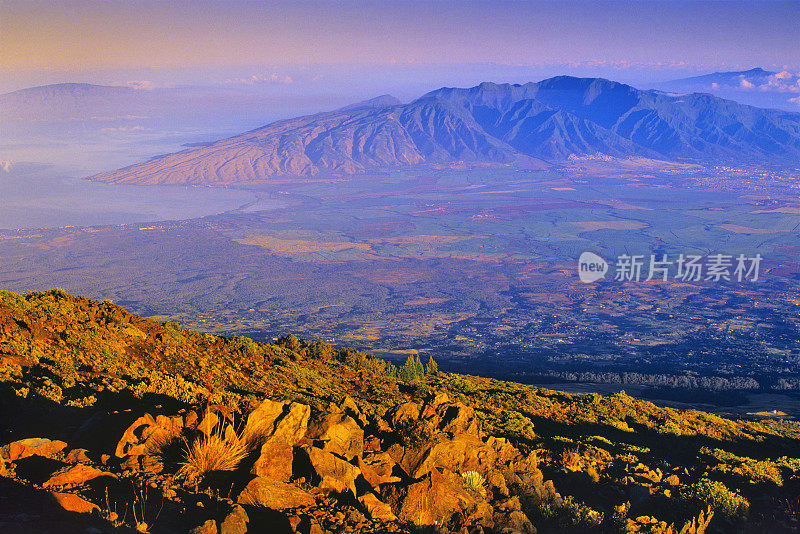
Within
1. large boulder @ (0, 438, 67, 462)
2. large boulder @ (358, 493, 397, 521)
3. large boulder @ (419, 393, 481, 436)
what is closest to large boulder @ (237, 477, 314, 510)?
large boulder @ (358, 493, 397, 521)

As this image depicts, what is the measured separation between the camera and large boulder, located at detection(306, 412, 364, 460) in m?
6.09

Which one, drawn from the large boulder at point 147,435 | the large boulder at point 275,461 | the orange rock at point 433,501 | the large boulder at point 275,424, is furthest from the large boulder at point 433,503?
the large boulder at point 147,435

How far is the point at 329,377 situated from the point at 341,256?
92.3 m

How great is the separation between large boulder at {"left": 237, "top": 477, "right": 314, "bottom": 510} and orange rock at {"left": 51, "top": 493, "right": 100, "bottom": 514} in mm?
1094

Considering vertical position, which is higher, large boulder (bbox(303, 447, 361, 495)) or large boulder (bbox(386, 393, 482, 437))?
large boulder (bbox(303, 447, 361, 495))

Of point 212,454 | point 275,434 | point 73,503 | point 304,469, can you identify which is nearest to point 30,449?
point 73,503

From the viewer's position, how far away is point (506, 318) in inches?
2557

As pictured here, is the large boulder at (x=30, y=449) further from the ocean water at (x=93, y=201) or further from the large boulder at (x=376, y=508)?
the ocean water at (x=93, y=201)

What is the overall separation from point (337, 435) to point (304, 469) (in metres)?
0.64

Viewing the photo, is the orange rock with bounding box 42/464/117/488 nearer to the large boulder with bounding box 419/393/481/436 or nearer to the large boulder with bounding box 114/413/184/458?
the large boulder with bounding box 114/413/184/458

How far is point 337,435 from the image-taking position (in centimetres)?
627

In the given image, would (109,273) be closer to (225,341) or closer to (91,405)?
(225,341)

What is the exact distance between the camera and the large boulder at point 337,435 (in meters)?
6.09

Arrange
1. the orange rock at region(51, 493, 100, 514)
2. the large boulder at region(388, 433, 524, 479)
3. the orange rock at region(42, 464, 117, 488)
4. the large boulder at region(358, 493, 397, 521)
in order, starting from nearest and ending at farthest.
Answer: the orange rock at region(51, 493, 100, 514)
the orange rock at region(42, 464, 117, 488)
the large boulder at region(358, 493, 397, 521)
the large boulder at region(388, 433, 524, 479)
